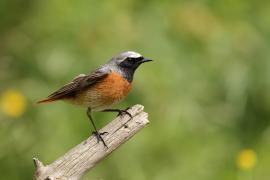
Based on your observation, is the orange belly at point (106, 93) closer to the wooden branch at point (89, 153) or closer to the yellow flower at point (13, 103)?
the wooden branch at point (89, 153)

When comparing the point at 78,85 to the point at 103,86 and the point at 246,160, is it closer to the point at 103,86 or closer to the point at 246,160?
the point at 103,86

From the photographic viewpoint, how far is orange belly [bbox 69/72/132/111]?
271 inches

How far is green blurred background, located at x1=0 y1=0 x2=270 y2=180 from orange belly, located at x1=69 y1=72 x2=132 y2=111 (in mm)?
994

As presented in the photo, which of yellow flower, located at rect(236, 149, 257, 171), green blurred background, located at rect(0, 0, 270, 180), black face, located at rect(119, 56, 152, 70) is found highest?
black face, located at rect(119, 56, 152, 70)

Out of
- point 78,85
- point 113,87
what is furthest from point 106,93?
point 78,85

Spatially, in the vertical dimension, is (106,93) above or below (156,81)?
above

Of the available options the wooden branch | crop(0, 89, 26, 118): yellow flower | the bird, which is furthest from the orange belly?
crop(0, 89, 26, 118): yellow flower

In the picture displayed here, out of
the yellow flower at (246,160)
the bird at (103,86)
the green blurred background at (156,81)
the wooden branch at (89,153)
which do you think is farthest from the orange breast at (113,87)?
the yellow flower at (246,160)

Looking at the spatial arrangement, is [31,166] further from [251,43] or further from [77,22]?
[251,43]

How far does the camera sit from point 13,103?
822 cm

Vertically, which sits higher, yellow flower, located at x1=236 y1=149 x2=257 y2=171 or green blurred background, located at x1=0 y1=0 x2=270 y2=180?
green blurred background, located at x1=0 y1=0 x2=270 y2=180

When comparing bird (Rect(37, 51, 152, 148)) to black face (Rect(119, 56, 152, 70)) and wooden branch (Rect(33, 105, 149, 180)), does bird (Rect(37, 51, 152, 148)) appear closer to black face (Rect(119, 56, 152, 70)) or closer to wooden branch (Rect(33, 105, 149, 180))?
Result: black face (Rect(119, 56, 152, 70))

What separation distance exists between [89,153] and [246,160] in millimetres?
2304

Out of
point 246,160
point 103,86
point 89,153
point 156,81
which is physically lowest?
Result: point 246,160
